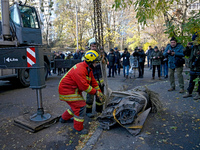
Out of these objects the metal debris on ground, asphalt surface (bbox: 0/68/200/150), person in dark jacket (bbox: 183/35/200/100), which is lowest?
asphalt surface (bbox: 0/68/200/150)

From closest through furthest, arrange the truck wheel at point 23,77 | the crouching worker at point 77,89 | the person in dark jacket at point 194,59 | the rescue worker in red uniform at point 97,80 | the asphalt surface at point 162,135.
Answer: the asphalt surface at point 162,135 < the crouching worker at point 77,89 < the rescue worker in red uniform at point 97,80 < the person in dark jacket at point 194,59 < the truck wheel at point 23,77

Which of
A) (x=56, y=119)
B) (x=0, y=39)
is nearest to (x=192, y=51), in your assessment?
(x=56, y=119)

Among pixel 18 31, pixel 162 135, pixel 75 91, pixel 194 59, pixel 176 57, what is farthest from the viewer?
pixel 18 31

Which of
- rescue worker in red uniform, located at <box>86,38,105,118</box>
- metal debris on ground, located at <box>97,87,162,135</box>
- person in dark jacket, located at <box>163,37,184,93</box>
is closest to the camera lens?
metal debris on ground, located at <box>97,87,162,135</box>

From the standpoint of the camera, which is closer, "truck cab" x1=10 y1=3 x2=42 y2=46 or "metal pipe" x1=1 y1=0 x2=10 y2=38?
"metal pipe" x1=1 y1=0 x2=10 y2=38

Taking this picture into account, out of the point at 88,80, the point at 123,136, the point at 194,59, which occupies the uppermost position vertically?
the point at 194,59

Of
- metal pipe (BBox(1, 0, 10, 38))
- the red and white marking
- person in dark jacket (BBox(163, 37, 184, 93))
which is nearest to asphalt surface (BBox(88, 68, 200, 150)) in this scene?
person in dark jacket (BBox(163, 37, 184, 93))

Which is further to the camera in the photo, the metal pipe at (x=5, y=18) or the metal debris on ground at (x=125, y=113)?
the metal pipe at (x=5, y=18)

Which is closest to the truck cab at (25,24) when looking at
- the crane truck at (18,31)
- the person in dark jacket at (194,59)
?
the crane truck at (18,31)

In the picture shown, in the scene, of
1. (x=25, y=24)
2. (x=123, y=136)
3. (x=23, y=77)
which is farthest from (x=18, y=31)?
(x=123, y=136)

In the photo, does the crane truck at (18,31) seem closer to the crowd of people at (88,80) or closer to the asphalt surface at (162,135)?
the crowd of people at (88,80)

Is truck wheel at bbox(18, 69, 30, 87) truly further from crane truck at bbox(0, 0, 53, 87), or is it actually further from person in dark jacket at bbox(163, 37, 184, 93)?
person in dark jacket at bbox(163, 37, 184, 93)

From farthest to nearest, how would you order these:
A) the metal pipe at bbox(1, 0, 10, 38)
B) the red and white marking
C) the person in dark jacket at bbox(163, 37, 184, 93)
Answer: the metal pipe at bbox(1, 0, 10, 38), the person in dark jacket at bbox(163, 37, 184, 93), the red and white marking

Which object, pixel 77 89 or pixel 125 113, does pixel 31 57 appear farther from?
pixel 125 113
